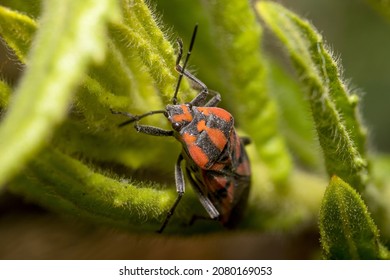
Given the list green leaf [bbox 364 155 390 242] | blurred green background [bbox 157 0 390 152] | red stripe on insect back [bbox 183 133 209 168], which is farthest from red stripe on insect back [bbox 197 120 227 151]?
blurred green background [bbox 157 0 390 152]

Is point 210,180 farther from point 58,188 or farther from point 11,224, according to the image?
point 11,224

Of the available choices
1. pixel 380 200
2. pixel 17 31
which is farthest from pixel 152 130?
pixel 380 200

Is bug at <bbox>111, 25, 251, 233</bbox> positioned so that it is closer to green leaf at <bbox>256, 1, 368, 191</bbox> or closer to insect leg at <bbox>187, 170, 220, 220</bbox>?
insect leg at <bbox>187, 170, 220, 220</bbox>

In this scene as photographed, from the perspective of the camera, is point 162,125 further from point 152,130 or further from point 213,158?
point 213,158

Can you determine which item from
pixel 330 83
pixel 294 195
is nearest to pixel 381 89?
pixel 294 195

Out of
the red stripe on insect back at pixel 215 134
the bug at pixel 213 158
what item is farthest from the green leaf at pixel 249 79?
the red stripe on insect back at pixel 215 134

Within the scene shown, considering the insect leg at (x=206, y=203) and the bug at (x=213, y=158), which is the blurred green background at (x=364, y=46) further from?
the insect leg at (x=206, y=203)
